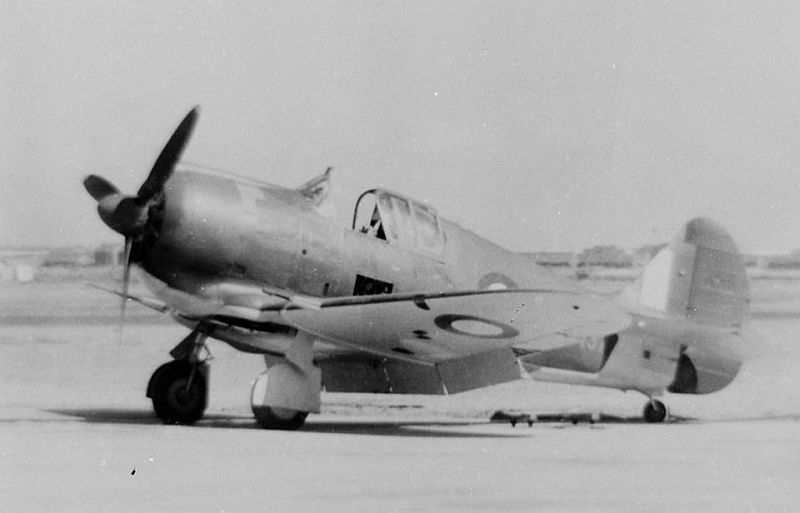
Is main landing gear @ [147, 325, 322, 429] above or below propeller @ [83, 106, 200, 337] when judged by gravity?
below

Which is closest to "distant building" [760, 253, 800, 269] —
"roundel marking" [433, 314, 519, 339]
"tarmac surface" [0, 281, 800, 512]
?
"tarmac surface" [0, 281, 800, 512]

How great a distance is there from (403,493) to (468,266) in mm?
4982

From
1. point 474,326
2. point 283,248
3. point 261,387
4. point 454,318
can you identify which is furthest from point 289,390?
point 474,326

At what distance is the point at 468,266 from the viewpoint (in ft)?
35.3

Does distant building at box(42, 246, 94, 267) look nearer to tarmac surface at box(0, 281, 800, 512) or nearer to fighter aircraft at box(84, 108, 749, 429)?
tarmac surface at box(0, 281, 800, 512)

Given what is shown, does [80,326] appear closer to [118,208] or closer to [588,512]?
[118,208]

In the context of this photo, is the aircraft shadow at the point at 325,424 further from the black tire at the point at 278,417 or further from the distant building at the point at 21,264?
the distant building at the point at 21,264

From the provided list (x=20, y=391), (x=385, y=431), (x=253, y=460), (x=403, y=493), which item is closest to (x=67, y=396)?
(x=20, y=391)

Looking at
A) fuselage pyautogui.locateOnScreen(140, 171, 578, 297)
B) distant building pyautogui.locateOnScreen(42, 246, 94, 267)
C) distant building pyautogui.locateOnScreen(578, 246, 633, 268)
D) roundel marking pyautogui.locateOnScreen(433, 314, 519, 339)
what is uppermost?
fuselage pyautogui.locateOnScreen(140, 171, 578, 297)

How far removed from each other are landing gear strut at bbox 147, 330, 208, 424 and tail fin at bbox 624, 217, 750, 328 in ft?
18.0

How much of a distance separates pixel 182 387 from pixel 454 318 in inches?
96.1

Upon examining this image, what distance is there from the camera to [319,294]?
32.1ft

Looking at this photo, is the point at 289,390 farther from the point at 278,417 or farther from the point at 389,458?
the point at 389,458

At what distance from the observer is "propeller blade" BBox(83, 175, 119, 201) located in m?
9.59
